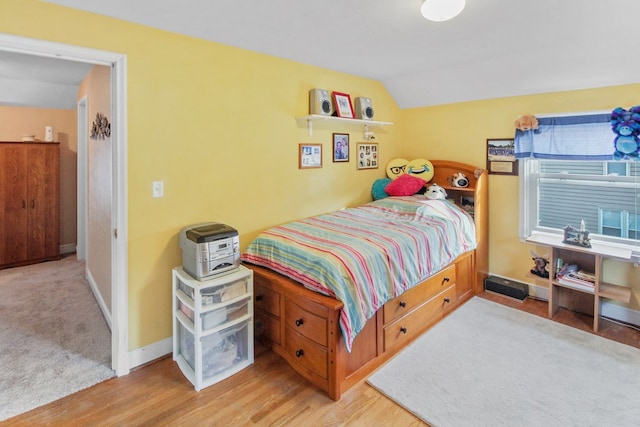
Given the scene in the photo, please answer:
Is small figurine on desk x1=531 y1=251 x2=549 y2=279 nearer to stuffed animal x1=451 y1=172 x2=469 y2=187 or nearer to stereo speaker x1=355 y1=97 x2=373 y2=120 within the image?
stuffed animal x1=451 y1=172 x2=469 y2=187

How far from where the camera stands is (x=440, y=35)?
8.07ft

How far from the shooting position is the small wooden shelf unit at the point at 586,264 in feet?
9.05

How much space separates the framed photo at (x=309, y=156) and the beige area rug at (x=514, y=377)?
1.80 metres

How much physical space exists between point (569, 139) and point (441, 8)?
6.54ft

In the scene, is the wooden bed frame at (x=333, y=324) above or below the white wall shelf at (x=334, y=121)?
below

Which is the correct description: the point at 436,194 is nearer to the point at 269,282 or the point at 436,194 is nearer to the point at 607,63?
the point at 607,63

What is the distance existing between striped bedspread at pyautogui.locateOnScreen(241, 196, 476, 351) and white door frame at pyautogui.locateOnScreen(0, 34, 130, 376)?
2.83ft

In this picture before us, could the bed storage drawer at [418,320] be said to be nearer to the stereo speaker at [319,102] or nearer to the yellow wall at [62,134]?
the stereo speaker at [319,102]

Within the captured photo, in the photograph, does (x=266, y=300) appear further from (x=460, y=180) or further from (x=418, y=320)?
(x=460, y=180)

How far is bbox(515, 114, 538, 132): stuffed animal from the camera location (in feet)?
10.4

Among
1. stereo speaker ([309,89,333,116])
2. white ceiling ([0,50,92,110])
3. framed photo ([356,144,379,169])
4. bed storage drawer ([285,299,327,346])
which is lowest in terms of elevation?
bed storage drawer ([285,299,327,346])

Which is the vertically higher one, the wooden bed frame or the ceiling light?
the ceiling light

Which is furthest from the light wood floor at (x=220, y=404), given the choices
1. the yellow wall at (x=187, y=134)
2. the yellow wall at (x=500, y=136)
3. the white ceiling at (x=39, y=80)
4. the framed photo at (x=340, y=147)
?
the white ceiling at (x=39, y=80)

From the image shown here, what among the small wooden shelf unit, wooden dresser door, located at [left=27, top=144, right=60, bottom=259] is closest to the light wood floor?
the small wooden shelf unit
